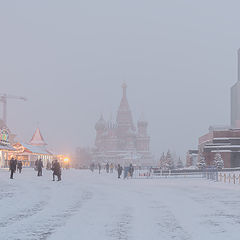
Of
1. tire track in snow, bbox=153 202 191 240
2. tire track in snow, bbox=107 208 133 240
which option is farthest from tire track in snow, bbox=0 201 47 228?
tire track in snow, bbox=153 202 191 240

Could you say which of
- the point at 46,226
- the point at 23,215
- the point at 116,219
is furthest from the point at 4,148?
the point at 46,226

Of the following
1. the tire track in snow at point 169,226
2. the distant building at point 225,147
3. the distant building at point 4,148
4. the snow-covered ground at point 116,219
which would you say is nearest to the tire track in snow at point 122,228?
the snow-covered ground at point 116,219

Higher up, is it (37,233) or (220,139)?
(220,139)

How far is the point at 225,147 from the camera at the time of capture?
80.9 metres

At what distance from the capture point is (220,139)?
8306 centimetres

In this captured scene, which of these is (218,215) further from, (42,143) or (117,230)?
(42,143)

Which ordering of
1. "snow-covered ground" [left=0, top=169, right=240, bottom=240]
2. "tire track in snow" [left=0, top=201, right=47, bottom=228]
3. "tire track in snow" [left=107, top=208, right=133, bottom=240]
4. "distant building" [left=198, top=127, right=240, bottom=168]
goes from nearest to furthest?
1. "tire track in snow" [left=107, top=208, right=133, bottom=240]
2. "snow-covered ground" [left=0, top=169, right=240, bottom=240]
3. "tire track in snow" [left=0, top=201, right=47, bottom=228]
4. "distant building" [left=198, top=127, right=240, bottom=168]

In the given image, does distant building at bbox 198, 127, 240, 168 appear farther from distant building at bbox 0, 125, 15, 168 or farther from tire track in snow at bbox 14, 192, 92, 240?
tire track in snow at bbox 14, 192, 92, 240

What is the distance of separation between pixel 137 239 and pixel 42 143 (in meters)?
86.1

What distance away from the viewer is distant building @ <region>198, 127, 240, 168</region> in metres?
79.9

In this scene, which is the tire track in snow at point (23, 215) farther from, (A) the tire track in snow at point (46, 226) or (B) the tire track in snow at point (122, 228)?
(B) the tire track in snow at point (122, 228)

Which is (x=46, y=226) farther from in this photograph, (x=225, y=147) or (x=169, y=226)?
(x=225, y=147)

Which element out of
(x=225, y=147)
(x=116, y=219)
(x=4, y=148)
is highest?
(x=225, y=147)

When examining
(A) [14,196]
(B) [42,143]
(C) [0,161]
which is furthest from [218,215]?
(B) [42,143]
